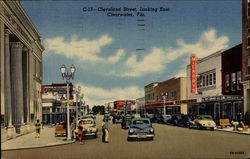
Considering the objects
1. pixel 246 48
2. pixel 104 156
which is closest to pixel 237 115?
pixel 246 48

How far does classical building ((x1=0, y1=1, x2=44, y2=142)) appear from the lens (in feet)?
68.7

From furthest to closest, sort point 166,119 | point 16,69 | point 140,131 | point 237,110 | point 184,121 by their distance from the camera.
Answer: point 166,119
point 184,121
point 237,110
point 16,69
point 140,131

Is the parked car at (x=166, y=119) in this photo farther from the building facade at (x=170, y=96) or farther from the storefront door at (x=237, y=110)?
the storefront door at (x=237, y=110)

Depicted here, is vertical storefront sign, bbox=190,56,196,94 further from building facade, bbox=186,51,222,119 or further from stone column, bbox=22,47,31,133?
stone column, bbox=22,47,31,133

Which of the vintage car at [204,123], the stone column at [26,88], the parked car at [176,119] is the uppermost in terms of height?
the stone column at [26,88]

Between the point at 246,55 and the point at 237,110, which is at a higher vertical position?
the point at 246,55

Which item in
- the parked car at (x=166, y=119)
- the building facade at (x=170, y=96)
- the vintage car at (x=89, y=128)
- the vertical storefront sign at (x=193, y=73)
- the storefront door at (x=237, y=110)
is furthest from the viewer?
the building facade at (x=170, y=96)

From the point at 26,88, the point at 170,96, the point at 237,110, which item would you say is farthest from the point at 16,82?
the point at 170,96

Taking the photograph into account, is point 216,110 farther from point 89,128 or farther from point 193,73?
point 89,128

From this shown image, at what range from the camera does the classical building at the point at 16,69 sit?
20953 mm

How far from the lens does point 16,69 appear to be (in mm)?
27109

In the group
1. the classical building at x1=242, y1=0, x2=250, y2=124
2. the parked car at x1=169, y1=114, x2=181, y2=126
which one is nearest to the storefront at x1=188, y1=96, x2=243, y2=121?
the classical building at x1=242, y1=0, x2=250, y2=124

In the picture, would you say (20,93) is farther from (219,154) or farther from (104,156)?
(219,154)

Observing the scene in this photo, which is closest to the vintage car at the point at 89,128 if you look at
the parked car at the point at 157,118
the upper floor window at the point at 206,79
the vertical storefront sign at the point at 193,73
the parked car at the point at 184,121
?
the parked car at the point at 184,121
